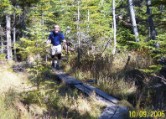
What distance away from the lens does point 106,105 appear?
8.48m

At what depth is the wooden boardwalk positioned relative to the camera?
7.57m

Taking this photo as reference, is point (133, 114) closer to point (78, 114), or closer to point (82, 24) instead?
point (78, 114)

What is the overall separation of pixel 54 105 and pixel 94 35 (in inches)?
257

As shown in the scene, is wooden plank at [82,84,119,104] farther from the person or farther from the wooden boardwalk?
the person

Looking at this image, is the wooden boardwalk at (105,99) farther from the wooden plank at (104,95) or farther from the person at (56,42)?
the person at (56,42)

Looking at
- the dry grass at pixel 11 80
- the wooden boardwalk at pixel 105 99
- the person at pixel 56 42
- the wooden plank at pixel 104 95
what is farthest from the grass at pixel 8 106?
the person at pixel 56 42

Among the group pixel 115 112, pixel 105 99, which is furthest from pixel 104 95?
pixel 115 112
